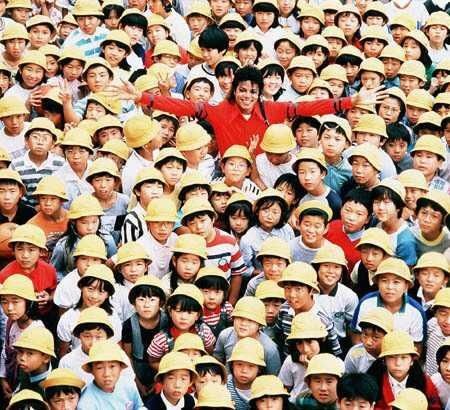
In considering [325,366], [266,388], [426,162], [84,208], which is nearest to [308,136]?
[426,162]

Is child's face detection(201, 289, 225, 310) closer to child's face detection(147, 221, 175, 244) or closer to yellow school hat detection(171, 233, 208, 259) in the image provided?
yellow school hat detection(171, 233, 208, 259)

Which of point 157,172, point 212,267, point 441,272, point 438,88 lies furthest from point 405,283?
point 438,88

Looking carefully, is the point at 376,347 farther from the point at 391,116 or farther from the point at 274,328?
the point at 391,116

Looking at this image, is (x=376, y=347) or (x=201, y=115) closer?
(x=376, y=347)

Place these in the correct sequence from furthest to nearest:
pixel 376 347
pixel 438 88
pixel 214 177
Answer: pixel 438 88
pixel 214 177
pixel 376 347

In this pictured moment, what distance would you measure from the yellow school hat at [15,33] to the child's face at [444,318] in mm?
5889

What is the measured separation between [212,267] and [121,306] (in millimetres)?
756

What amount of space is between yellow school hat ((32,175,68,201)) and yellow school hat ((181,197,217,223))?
3.33 ft

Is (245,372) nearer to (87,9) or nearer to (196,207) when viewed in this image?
(196,207)

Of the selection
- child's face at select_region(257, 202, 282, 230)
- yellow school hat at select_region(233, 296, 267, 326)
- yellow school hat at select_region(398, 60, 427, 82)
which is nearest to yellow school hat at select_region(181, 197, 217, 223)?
child's face at select_region(257, 202, 282, 230)

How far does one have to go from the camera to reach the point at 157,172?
1309 cm

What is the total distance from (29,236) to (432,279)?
3.08m

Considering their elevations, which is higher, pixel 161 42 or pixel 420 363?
pixel 161 42

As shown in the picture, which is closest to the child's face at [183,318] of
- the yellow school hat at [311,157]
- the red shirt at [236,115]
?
the yellow school hat at [311,157]
